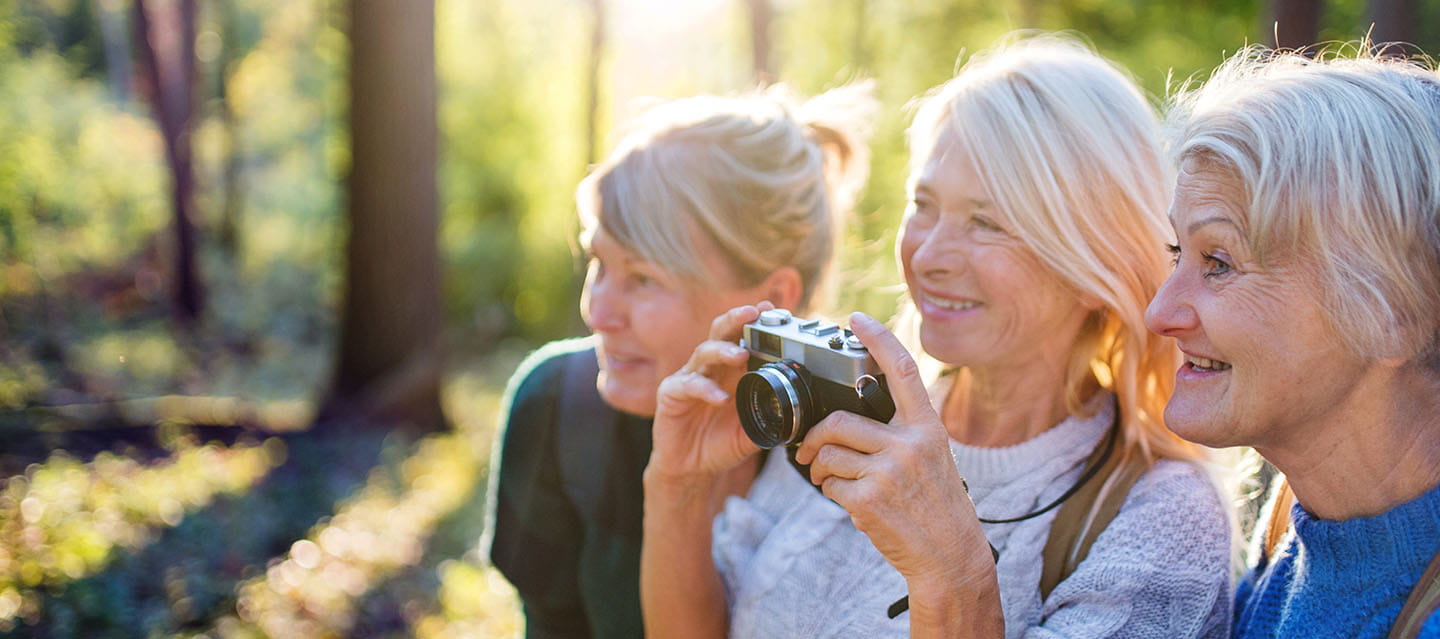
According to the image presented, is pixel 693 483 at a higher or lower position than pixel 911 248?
lower

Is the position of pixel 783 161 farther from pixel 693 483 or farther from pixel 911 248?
pixel 693 483

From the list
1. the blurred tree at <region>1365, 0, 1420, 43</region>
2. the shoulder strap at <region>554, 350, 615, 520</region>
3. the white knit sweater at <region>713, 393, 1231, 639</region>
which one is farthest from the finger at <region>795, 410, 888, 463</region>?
the blurred tree at <region>1365, 0, 1420, 43</region>

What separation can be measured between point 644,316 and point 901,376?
952 mm

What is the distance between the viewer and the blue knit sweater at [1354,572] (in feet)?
4.87

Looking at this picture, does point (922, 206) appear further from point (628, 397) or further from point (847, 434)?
point (628, 397)

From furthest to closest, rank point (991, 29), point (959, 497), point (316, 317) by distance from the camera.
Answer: point (316, 317) < point (991, 29) < point (959, 497)

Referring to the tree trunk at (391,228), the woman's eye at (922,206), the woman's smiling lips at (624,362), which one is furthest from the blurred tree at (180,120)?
the woman's eye at (922,206)

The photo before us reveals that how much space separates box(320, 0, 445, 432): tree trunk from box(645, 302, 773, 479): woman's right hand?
5.81 meters

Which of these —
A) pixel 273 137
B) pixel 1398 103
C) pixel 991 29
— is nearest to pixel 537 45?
pixel 273 137

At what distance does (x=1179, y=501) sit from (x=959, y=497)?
435mm

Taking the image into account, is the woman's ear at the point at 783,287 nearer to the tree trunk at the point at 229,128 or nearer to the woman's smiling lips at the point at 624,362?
the woman's smiling lips at the point at 624,362

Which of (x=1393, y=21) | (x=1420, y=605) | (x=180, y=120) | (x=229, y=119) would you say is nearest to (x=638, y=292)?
(x=1420, y=605)

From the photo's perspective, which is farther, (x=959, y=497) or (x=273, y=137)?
(x=273, y=137)

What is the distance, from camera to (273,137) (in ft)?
72.4
